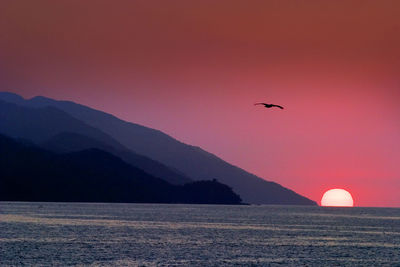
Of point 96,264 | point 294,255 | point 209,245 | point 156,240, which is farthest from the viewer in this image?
point 156,240

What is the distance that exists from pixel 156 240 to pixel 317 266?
58.0 metres

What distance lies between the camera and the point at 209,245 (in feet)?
495

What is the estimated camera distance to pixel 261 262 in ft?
384

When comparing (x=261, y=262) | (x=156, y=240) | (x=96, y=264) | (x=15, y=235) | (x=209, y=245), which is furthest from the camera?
(x=15, y=235)

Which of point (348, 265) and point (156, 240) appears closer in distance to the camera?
point (348, 265)

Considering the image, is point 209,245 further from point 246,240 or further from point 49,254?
point 49,254

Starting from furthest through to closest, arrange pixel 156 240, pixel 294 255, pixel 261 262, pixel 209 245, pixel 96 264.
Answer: pixel 156 240 → pixel 209 245 → pixel 294 255 → pixel 261 262 → pixel 96 264

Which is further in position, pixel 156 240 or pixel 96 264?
pixel 156 240

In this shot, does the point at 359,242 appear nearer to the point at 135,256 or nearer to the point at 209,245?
the point at 209,245

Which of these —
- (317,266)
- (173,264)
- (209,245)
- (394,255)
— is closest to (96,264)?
(173,264)

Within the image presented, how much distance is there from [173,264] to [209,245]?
4128cm

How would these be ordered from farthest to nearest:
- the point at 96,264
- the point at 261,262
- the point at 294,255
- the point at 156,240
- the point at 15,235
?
1. the point at 15,235
2. the point at 156,240
3. the point at 294,255
4. the point at 261,262
5. the point at 96,264

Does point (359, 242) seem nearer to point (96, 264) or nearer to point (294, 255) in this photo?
point (294, 255)

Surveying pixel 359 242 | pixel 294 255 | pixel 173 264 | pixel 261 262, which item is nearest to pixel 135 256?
pixel 173 264
